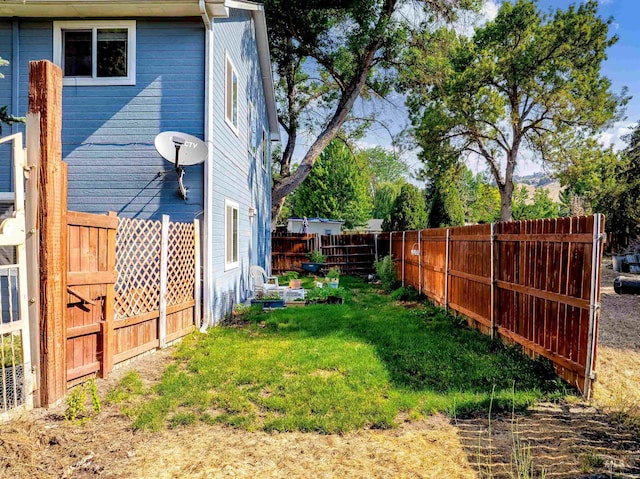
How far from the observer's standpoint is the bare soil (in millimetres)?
2879

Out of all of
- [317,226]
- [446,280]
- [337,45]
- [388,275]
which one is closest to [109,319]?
[446,280]

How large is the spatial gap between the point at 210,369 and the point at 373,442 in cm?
253

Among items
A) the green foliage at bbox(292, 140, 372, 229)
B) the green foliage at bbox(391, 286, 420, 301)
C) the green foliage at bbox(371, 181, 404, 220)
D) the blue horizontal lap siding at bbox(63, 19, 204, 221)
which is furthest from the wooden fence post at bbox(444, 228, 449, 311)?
the green foliage at bbox(371, 181, 404, 220)

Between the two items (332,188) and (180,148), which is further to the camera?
(332,188)

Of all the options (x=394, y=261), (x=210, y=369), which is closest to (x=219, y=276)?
(x=210, y=369)

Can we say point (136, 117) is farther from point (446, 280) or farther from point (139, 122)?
point (446, 280)

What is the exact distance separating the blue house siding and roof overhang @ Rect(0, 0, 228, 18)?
57cm

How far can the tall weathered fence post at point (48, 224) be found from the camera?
3.70 meters

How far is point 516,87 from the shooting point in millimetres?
20125

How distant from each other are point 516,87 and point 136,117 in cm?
1896

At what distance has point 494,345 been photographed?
6.09m

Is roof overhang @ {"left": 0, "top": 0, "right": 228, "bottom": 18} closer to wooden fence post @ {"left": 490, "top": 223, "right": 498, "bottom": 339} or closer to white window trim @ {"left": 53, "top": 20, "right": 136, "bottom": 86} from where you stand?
white window trim @ {"left": 53, "top": 20, "right": 136, "bottom": 86}

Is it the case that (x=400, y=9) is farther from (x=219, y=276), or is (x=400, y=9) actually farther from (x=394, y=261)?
(x=219, y=276)

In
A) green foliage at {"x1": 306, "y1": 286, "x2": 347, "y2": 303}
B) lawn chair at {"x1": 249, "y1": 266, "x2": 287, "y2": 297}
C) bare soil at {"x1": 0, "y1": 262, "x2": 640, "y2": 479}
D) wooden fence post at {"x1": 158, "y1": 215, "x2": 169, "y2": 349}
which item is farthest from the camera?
lawn chair at {"x1": 249, "y1": 266, "x2": 287, "y2": 297}
